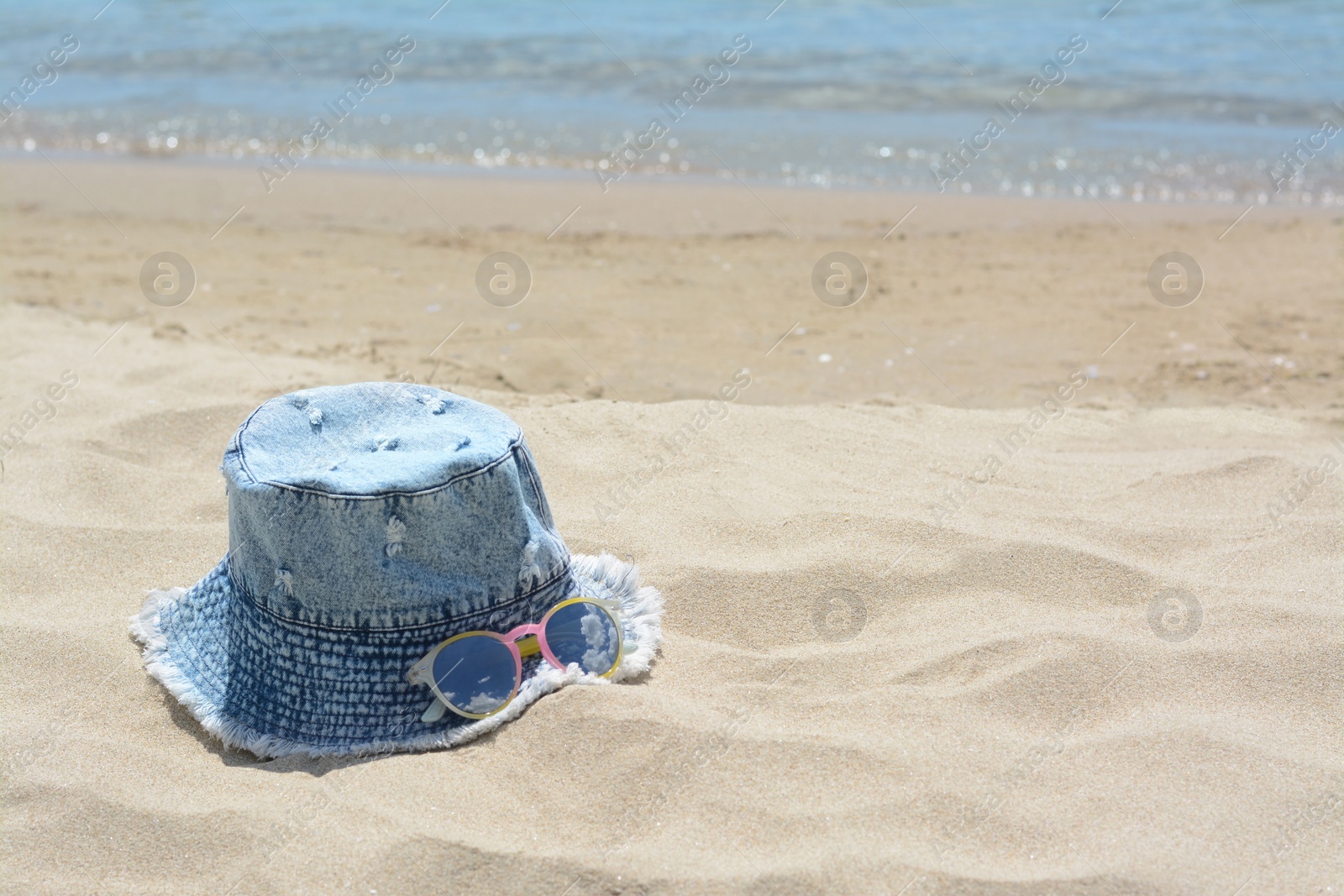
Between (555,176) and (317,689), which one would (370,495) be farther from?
(555,176)

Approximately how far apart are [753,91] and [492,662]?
9.21 metres

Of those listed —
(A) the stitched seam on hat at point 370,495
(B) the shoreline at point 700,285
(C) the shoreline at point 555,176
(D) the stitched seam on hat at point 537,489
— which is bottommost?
(B) the shoreline at point 700,285

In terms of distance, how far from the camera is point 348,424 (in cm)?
265

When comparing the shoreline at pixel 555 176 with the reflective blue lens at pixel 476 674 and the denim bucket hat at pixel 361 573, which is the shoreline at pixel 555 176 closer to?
the denim bucket hat at pixel 361 573

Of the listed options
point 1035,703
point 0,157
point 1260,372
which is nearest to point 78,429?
point 1035,703

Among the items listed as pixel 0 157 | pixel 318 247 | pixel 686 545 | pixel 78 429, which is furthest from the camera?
pixel 0 157

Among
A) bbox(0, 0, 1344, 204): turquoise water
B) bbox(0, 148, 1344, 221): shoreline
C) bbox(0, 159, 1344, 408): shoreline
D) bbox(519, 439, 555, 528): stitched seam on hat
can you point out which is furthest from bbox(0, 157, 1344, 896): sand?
bbox(0, 0, 1344, 204): turquoise water

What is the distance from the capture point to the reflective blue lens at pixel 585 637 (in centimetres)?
260

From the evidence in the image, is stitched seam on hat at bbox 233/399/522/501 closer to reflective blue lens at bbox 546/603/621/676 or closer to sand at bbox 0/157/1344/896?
reflective blue lens at bbox 546/603/621/676

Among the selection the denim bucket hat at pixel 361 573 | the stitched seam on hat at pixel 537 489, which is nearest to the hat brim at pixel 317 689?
the denim bucket hat at pixel 361 573

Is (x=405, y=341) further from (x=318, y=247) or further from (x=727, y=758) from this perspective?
(x=727, y=758)

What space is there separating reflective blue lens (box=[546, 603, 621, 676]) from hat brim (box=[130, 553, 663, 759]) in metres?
0.04

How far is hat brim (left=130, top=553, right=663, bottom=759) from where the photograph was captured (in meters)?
2.44

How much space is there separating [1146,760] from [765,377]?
9.60ft
